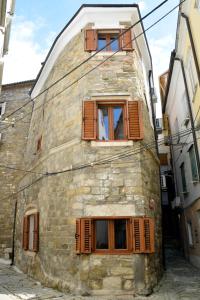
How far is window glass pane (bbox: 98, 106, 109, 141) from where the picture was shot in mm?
9234

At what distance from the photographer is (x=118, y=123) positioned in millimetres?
9398

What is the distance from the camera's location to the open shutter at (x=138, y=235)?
7684 mm

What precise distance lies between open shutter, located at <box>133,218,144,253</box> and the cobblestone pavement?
1218 mm

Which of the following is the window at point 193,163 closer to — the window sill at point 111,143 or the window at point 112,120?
the window at point 112,120

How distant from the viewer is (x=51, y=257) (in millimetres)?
8688

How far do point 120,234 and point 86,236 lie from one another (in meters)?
1.01

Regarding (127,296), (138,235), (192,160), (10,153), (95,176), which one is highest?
(10,153)

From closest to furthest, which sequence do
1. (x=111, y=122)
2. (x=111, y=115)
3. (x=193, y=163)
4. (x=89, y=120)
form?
(x=89, y=120) → (x=111, y=122) → (x=111, y=115) → (x=193, y=163)

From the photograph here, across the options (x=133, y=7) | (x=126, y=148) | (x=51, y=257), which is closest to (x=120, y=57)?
(x=133, y=7)

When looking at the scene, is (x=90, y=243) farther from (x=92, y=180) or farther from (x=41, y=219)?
(x=41, y=219)

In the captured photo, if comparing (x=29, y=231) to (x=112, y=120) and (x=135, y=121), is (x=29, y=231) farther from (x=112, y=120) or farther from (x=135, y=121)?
(x=135, y=121)

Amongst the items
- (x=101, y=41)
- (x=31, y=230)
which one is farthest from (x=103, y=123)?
(x=31, y=230)

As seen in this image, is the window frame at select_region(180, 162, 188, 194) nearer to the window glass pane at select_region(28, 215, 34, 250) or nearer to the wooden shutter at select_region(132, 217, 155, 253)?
the wooden shutter at select_region(132, 217, 155, 253)

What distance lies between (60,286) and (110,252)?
1.82 m
